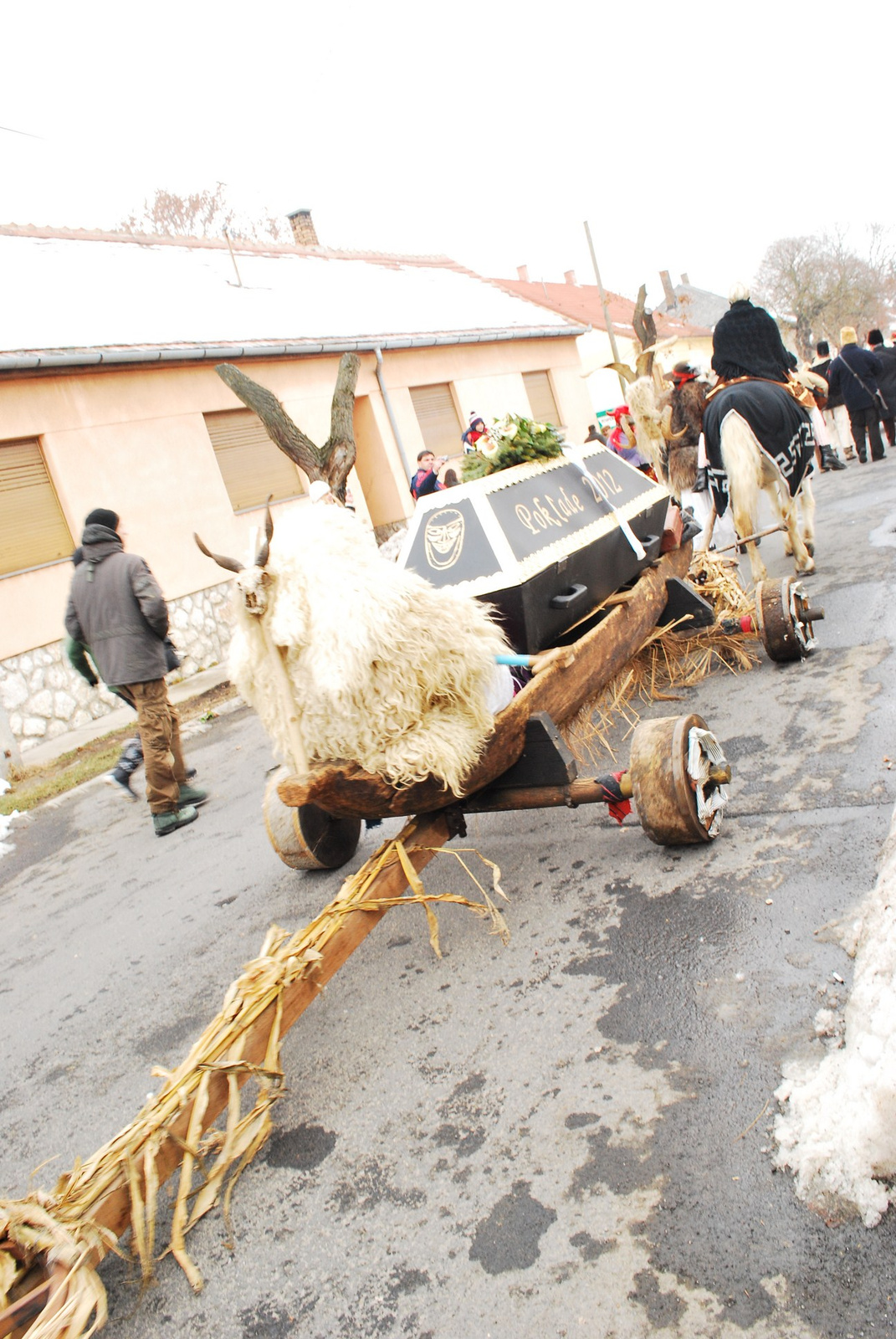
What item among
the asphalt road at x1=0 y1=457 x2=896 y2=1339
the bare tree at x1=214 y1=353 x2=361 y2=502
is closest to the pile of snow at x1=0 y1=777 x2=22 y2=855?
the asphalt road at x1=0 y1=457 x2=896 y2=1339

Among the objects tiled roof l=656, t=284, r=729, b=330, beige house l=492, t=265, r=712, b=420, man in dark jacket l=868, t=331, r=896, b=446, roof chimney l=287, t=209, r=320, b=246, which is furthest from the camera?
tiled roof l=656, t=284, r=729, b=330

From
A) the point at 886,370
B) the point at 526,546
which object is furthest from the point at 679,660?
the point at 886,370

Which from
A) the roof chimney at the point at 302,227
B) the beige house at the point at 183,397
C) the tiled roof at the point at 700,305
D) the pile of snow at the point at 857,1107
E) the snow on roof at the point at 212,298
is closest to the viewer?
the pile of snow at the point at 857,1107

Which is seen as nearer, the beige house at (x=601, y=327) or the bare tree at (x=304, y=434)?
the bare tree at (x=304, y=434)

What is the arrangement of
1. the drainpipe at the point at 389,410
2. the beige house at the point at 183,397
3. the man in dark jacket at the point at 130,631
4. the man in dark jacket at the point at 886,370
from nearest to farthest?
the man in dark jacket at the point at 130,631
the beige house at the point at 183,397
the man in dark jacket at the point at 886,370
the drainpipe at the point at 389,410

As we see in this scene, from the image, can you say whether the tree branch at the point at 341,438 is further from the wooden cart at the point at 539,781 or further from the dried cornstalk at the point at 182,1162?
the dried cornstalk at the point at 182,1162

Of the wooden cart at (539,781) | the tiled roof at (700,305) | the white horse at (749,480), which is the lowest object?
the wooden cart at (539,781)

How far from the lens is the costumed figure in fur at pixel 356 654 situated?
9.75 ft

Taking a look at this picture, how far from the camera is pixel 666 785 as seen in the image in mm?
3369

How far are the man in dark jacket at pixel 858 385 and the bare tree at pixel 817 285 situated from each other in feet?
104

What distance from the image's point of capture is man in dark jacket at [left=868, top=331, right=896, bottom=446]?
44.4ft

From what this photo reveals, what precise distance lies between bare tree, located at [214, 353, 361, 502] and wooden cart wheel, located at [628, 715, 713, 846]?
8714 mm

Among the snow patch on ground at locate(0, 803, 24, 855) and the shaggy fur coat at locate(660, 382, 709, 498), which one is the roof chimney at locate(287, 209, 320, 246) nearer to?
the shaggy fur coat at locate(660, 382, 709, 498)

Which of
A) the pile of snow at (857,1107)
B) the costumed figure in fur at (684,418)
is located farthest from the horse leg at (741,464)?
the pile of snow at (857,1107)
